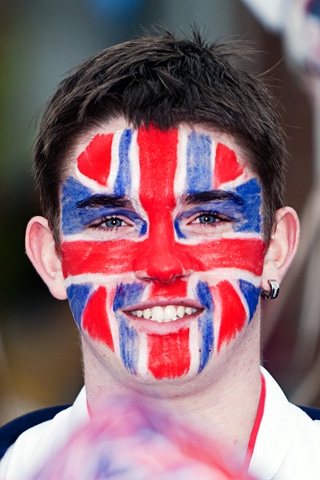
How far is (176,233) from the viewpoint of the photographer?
6.46 feet

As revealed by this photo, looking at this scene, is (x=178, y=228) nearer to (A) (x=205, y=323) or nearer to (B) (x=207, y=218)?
(B) (x=207, y=218)

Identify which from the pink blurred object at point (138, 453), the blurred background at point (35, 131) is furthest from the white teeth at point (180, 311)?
the blurred background at point (35, 131)

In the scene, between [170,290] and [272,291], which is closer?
[170,290]

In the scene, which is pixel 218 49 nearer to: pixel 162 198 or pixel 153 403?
pixel 162 198

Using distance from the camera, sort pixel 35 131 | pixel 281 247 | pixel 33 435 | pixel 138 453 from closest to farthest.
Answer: pixel 138 453 → pixel 281 247 → pixel 33 435 → pixel 35 131

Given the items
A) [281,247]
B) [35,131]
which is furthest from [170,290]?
[35,131]

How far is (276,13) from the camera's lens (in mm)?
3645

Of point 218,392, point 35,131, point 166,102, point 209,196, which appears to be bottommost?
point 218,392

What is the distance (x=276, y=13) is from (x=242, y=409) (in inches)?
79.5

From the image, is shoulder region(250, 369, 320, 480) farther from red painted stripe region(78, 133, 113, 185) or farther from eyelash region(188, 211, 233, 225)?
red painted stripe region(78, 133, 113, 185)

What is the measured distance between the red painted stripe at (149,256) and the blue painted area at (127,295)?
33mm

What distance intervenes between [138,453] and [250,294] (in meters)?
0.76

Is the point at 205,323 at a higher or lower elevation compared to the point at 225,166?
lower

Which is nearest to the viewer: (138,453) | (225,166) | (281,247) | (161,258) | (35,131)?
(138,453)
